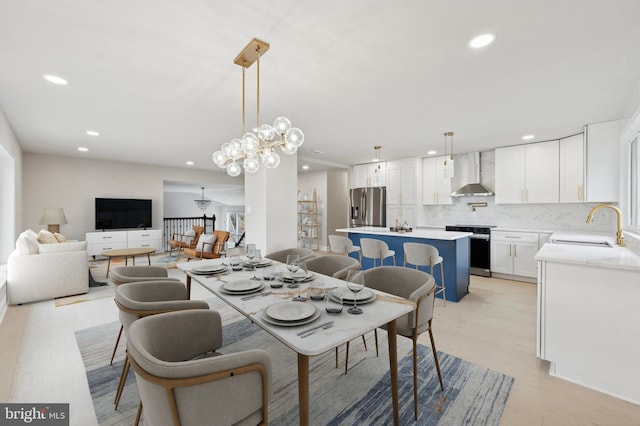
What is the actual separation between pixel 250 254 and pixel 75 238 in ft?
20.7

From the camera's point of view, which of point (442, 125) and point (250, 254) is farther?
point (442, 125)

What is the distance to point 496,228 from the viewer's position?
5.01m

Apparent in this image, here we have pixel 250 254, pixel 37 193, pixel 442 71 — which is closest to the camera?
pixel 442 71

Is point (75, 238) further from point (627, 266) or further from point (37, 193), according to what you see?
point (627, 266)

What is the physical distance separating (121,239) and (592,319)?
8.20 metres

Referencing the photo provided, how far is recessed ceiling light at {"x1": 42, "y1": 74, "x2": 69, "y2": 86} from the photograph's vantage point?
7.98 feet

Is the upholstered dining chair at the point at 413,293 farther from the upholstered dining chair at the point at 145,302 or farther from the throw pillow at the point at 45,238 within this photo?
the throw pillow at the point at 45,238

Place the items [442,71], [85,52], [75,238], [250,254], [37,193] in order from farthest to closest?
[75,238]
[37,193]
[250,254]
[442,71]
[85,52]

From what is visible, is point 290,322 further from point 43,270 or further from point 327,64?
point 43,270

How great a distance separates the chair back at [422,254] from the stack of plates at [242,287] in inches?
85.5

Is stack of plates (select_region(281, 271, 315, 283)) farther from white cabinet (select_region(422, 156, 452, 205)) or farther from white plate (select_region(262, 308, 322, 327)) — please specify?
white cabinet (select_region(422, 156, 452, 205))

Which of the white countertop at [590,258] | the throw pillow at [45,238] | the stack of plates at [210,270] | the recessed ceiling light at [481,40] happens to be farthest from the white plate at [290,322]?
the throw pillow at [45,238]

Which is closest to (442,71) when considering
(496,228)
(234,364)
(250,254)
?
(250,254)

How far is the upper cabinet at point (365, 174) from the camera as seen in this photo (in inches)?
261
